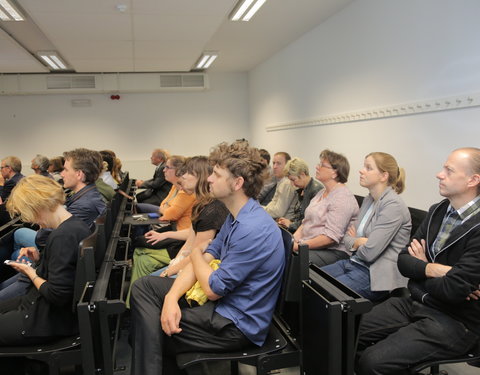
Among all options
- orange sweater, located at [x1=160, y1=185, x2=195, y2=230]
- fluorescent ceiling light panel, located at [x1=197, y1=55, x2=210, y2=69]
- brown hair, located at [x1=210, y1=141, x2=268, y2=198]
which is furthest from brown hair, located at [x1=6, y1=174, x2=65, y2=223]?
fluorescent ceiling light panel, located at [x1=197, y1=55, x2=210, y2=69]

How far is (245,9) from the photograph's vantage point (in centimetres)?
452

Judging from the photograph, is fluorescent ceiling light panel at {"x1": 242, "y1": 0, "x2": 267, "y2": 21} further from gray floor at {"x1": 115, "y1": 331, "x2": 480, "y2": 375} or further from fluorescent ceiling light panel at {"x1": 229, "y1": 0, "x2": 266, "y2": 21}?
gray floor at {"x1": 115, "y1": 331, "x2": 480, "y2": 375}

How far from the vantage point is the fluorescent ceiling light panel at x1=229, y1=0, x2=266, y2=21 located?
4.29 meters

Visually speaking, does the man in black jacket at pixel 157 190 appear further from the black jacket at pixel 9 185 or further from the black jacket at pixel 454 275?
the black jacket at pixel 454 275

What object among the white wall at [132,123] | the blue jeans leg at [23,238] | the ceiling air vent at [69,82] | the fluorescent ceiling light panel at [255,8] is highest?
the fluorescent ceiling light panel at [255,8]

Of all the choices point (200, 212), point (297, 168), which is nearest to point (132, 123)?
point (297, 168)

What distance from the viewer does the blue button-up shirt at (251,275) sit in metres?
1.61

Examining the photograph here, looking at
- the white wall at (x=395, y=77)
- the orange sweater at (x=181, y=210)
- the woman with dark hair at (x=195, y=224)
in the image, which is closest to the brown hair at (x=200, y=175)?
the woman with dark hair at (x=195, y=224)

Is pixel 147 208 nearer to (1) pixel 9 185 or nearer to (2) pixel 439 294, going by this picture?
(1) pixel 9 185

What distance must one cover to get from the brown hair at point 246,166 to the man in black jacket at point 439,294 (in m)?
0.83

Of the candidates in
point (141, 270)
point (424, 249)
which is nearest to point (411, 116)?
point (424, 249)

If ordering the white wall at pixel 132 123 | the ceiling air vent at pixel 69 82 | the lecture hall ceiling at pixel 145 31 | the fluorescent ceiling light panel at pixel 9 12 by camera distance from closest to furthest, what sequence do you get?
the fluorescent ceiling light panel at pixel 9 12
the lecture hall ceiling at pixel 145 31
the ceiling air vent at pixel 69 82
the white wall at pixel 132 123

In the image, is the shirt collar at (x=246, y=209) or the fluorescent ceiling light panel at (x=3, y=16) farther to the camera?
the fluorescent ceiling light panel at (x=3, y=16)

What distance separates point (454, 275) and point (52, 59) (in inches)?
283
